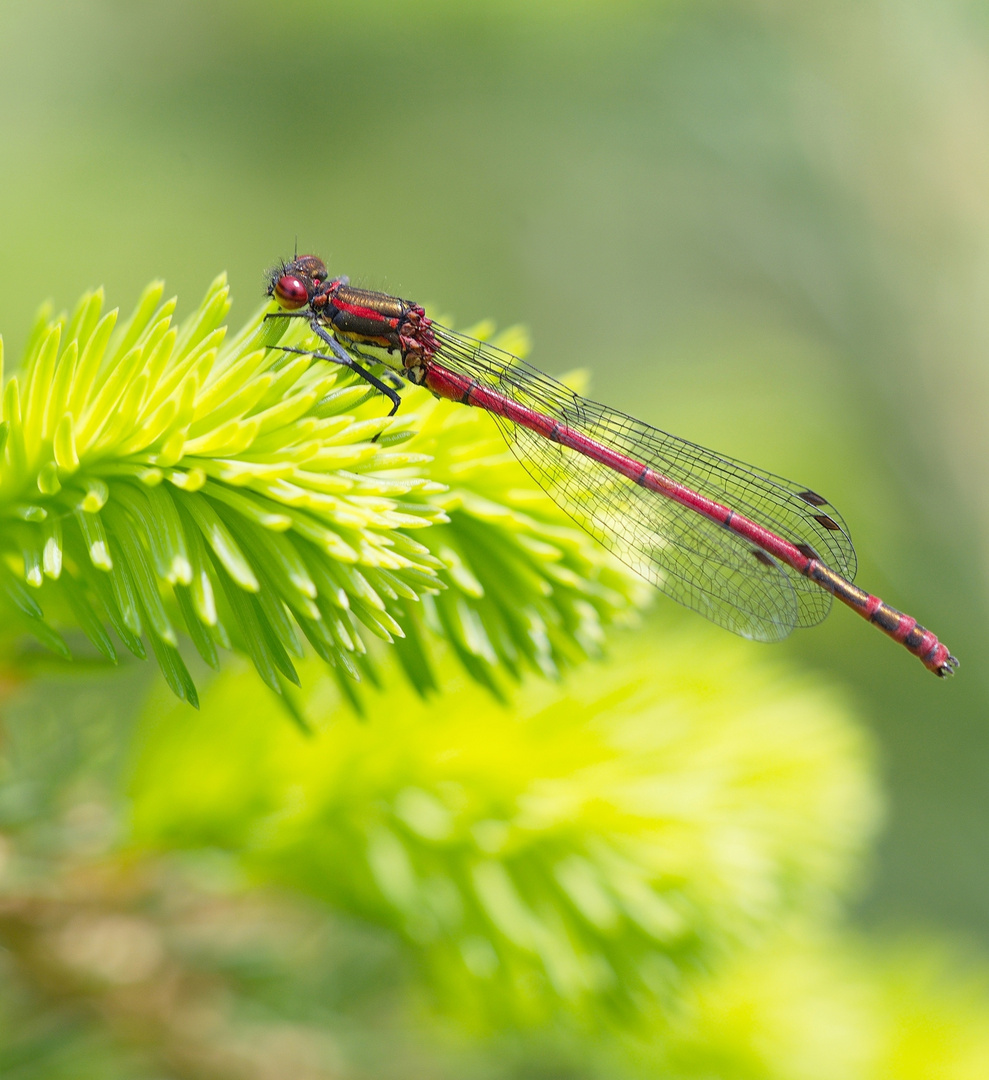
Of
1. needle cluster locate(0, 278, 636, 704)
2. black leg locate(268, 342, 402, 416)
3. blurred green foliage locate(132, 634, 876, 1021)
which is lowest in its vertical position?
blurred green foliage locate(132, 634, 876, 1021)

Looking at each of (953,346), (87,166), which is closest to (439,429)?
(953,346)

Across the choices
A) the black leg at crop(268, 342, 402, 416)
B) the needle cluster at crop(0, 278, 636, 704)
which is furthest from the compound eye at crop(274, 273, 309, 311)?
the needle cluster at crop(0, 278, 636, 704)

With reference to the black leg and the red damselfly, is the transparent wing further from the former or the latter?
the black leg

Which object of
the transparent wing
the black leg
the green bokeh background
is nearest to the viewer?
the black leg

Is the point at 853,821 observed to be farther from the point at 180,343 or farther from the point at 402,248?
the point at 402,248

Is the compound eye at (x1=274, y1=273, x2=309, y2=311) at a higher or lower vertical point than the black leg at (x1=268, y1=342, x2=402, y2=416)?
lower

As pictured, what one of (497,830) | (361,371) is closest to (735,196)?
(361,371)

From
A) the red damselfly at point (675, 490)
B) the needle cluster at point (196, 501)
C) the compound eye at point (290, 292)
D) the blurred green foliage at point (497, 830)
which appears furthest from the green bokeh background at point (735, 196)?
the needle cluster at point (196, 501)
